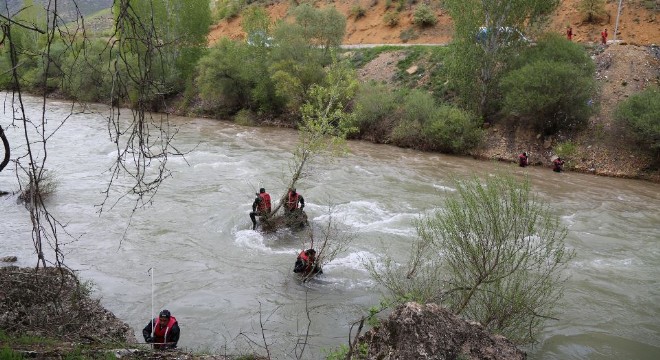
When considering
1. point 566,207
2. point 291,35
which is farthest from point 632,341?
point 291,35

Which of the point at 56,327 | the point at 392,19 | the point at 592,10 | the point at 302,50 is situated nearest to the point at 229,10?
the point at 392,19

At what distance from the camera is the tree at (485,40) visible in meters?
32.1

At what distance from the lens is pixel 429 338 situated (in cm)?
667

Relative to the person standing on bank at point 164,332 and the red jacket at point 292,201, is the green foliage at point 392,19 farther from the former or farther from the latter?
the person standing on bank at point 164,332

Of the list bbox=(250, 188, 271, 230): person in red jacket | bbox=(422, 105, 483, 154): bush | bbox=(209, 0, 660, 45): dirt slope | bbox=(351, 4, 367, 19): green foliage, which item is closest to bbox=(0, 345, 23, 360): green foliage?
bbox=(250, 188, 271, 230): person in red jacket

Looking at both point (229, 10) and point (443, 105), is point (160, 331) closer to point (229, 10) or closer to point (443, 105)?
point (443, 105)

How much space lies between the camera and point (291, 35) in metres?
41.5

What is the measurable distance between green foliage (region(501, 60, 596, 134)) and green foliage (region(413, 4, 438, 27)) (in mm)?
23482

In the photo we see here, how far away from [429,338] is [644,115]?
26.7m

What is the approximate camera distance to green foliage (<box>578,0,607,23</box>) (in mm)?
43875

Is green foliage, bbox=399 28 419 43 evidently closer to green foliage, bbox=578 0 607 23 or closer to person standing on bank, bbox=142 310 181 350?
green foliage, bbox=578 0 607 23

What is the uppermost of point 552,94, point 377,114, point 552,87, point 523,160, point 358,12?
point 358,12

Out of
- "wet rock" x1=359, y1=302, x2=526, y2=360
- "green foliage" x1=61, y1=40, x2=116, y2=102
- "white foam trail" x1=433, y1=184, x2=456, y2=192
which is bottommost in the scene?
"white foam trail" x1=433, y1=184, x2=456, y2=192

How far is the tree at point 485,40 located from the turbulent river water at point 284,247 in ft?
24.8
